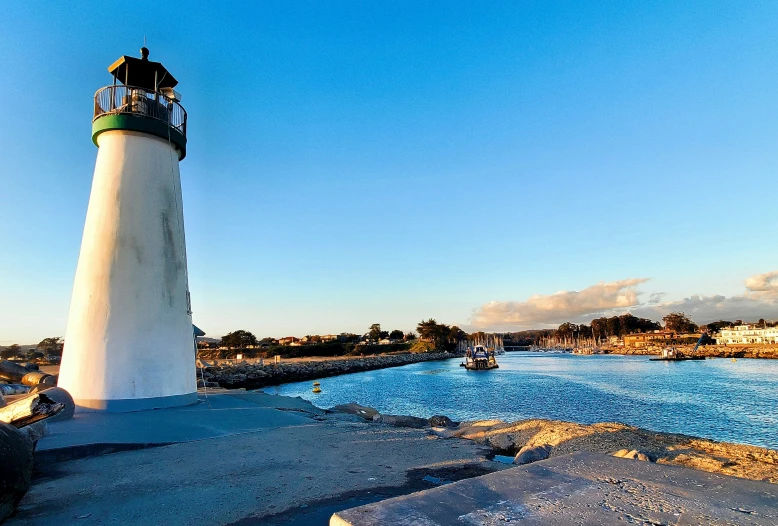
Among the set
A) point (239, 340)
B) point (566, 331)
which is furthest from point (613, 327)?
point (239, 340)

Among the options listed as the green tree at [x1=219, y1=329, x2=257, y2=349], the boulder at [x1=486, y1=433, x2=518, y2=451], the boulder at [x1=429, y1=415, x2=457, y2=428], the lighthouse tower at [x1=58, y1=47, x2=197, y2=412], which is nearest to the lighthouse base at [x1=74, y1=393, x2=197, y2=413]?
the lighthouse tower at [x1=58, y1=47, x2=197, y2=412]

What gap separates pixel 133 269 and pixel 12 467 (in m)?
7.89

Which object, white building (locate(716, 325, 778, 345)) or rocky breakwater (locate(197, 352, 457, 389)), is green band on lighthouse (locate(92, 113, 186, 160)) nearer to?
rocky breakwater (locate(197, 352, 457, 389))

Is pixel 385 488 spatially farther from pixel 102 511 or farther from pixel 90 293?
pixel 90 293

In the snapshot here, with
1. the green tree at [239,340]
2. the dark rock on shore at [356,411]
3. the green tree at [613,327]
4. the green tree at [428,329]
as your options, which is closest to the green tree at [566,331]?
the green tree at [613,327]

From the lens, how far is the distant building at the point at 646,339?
14531cm

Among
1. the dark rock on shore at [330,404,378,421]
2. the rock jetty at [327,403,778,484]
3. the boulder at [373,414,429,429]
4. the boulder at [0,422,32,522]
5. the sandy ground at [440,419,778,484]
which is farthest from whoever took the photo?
the dark rock on shore at [330,404,378,421]

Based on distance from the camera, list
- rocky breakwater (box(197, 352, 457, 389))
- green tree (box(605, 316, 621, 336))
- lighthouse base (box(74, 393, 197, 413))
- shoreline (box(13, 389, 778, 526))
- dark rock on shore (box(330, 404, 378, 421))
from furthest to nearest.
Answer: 1. green tree (box(605, 316, 621, 336))
2. rocky breakwater (box(197, 352, 457, 389))
3. dark rock on shore (box(330, 404, 378, 421))
4. lighthouse base (box(74, 393, 197, 413))
5. shoreline (box(13, 389, 778, 526))

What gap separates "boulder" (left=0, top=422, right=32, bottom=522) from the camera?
438 cm

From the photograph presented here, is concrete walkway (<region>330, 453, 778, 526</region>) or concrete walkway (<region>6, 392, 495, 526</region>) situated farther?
concrete walkway (<region>6, 392, 495, 526</region>)

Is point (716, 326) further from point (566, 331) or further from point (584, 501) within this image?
point (584, 501)

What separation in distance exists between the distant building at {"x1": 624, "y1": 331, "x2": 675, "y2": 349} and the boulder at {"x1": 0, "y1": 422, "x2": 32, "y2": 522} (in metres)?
163

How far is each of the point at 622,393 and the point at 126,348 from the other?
32567 mm

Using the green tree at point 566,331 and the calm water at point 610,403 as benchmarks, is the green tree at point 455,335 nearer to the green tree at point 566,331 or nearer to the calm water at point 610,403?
the green tree at point 566,331
